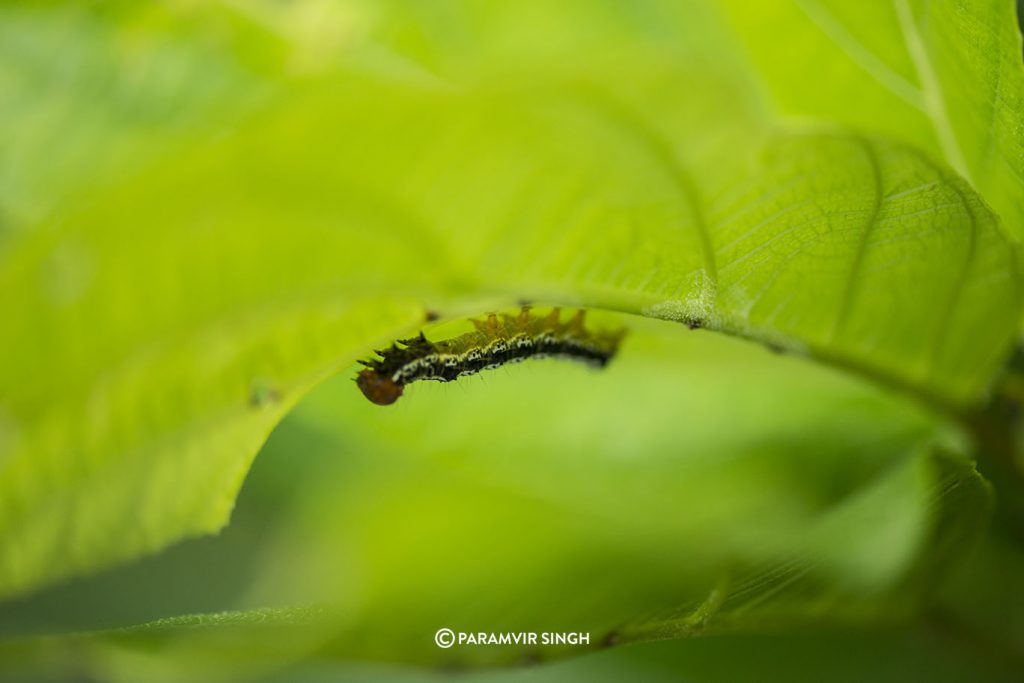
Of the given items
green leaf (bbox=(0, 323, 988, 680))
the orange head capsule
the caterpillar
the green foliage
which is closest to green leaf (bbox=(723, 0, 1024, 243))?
the green foliage

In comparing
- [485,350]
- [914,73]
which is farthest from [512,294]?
[485,350]

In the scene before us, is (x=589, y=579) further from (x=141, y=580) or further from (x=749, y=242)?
(x=141, y=580)

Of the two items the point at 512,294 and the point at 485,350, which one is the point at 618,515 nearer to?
the point at 485,350

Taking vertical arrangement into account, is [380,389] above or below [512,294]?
above

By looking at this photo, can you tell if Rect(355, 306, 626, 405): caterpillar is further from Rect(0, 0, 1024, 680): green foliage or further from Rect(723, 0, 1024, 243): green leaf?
Rect(723, 0, 1024, 243): green leaf

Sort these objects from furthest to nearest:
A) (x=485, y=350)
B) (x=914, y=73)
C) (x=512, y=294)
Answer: (x=485, y=350), (x=914, y=73), (x=512, y=294)

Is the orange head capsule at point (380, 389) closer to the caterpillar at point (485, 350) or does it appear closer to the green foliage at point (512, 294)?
the caterpillar at point (485, 350)

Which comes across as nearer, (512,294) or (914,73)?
(512,294)
